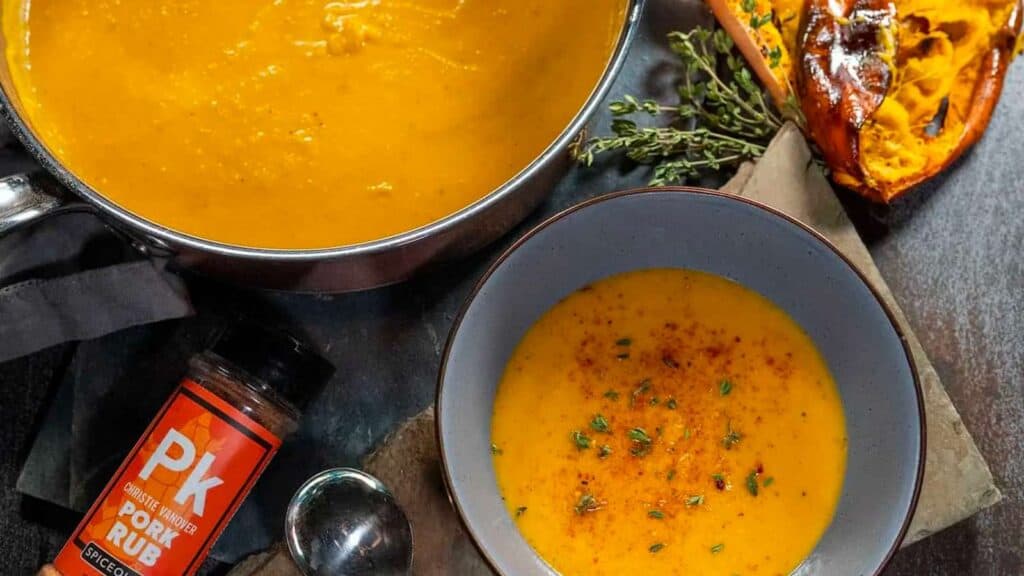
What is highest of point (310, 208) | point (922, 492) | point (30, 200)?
point (30, 200)

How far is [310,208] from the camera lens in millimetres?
1319

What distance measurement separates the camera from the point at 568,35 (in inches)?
54.4

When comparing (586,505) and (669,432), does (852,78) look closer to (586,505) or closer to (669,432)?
(669,432)

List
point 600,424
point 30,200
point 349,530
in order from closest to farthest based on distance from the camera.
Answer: point 30,200
point 600,424
point 349,530

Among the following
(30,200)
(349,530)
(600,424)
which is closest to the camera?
(30,200)

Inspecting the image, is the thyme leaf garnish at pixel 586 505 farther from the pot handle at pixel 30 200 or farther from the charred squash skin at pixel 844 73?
the pot handle at pixel 30 200

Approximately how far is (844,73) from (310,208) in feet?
2.44

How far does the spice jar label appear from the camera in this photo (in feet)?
4.20

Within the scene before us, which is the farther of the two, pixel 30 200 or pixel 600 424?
pixel 600 424

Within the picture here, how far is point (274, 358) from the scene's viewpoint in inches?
52.4

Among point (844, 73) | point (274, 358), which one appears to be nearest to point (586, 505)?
point (274, 358)

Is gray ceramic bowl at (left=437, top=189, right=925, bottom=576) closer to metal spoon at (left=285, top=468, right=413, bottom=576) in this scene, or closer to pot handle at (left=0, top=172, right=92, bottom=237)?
metal spoon at (left=285, top=468, right=413, bottom=576)

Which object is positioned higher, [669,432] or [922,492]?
[669,432]

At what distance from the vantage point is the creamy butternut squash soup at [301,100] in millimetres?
1319
